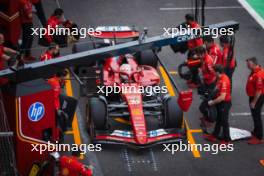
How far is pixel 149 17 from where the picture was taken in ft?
70.9

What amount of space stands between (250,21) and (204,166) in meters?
7.75

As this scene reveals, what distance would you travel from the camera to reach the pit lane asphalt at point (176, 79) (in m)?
14.9

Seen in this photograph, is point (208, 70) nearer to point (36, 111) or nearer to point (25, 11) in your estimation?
point (36, 111)

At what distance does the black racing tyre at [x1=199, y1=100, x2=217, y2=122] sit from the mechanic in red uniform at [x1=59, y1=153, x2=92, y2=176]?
3.86m

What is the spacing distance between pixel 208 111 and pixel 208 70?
126cm

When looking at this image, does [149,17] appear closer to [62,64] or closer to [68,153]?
[68,153]

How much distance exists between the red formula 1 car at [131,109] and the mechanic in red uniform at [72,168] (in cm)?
254

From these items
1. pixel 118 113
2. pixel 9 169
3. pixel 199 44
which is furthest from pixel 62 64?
pixel 199 44
